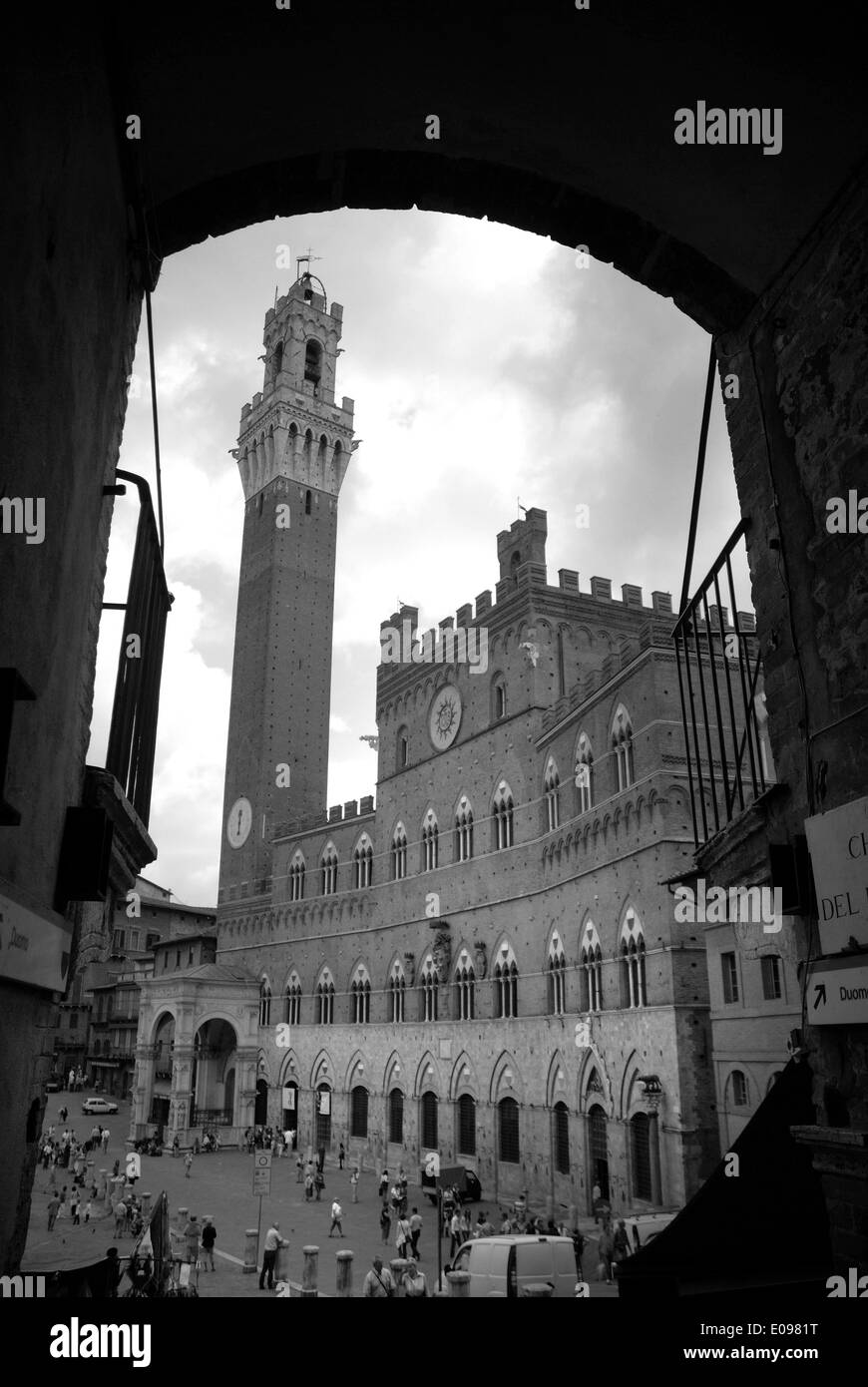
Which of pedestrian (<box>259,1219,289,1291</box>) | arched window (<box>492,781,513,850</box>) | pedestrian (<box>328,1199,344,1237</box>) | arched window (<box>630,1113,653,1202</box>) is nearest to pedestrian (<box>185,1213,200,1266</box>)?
pedestrian (<box>259,1219,289,1291</box>)

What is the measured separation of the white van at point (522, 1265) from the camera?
42.8ft

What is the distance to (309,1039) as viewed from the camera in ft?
125

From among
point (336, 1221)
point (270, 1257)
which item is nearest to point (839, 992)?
point (270, 1257)

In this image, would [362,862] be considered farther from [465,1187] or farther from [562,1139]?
[465,1187]

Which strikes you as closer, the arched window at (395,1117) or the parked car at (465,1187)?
the parked car at (465,1187)

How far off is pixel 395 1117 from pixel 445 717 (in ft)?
43.3

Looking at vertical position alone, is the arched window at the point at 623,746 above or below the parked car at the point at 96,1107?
above

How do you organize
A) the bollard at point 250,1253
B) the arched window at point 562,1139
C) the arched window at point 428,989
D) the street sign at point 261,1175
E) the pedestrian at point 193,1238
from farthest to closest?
1. the arched window at point 428,989
2. the arched window at point 562,1139
3. the bollard at point 250,1253
4. the pedestrian at point 193,1238
5. the street sign at point 261,1175

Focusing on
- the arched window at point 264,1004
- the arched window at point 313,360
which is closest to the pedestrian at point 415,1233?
the arched window at point 264,1004

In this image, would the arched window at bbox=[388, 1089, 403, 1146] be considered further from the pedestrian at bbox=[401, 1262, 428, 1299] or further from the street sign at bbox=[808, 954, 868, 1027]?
the street sign at bbox=[808, 954, 868, 1027]

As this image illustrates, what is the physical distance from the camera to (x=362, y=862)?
3772 centimetres

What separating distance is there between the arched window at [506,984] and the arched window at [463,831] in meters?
3.77

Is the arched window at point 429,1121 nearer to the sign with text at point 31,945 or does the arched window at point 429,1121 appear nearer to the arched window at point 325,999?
the arched window at point 325,999
